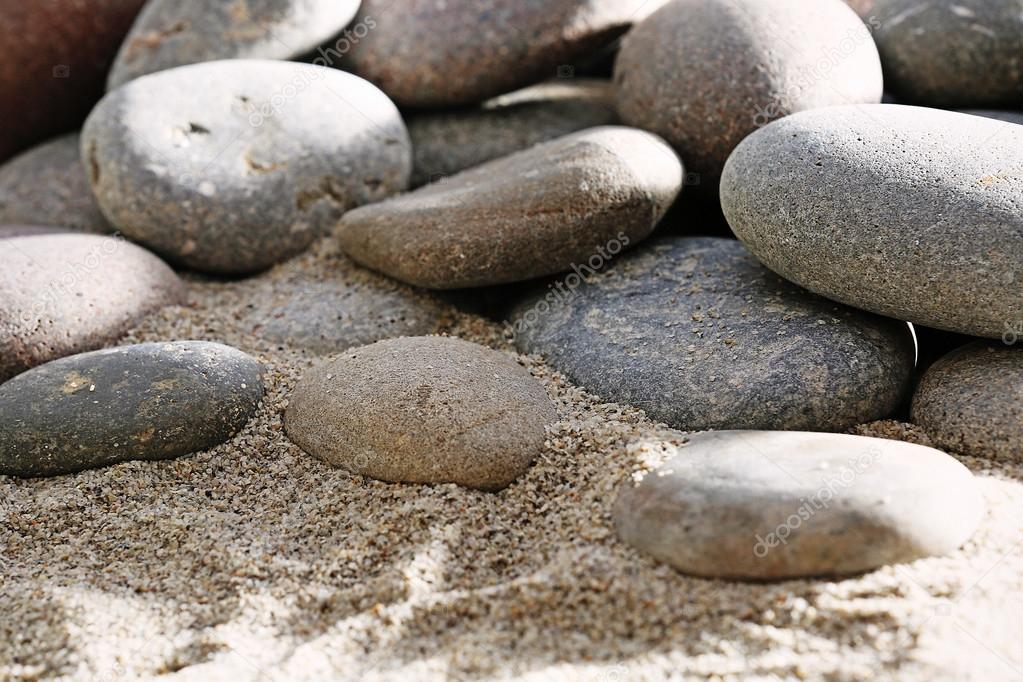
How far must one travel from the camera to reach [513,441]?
7.36 feet

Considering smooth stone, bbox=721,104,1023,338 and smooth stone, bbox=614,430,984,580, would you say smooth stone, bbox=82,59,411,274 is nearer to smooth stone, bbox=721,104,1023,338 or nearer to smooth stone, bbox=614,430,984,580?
smooth stone, bbox=721,104,1023,338

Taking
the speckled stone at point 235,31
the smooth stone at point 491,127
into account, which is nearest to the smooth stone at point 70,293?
the speckled stone at point 235,31

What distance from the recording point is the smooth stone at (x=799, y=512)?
1796mm

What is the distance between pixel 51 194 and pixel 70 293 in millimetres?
1080

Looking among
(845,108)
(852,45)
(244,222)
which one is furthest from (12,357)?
(852,45)

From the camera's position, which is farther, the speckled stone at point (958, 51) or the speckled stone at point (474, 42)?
the speckled stone at point (474, 42)

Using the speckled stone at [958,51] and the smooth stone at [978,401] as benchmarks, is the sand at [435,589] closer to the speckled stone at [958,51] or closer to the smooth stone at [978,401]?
the smooth stone at [978,401]

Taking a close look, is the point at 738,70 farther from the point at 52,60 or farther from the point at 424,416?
the point at 52,60

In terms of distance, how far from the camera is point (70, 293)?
286 centimetres

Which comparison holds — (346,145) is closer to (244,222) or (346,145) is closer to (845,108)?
(244,222)

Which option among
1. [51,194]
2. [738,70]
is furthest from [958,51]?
[51,194]

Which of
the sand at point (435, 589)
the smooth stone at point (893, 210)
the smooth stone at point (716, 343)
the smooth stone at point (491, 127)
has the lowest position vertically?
the sand at point (435, 589)

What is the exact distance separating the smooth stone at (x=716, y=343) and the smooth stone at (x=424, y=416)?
0.24 m

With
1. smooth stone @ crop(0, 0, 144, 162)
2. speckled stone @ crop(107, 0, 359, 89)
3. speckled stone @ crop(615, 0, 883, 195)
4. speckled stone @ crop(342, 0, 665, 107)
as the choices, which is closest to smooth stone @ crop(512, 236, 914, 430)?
speckled stone @ crop(615, 0, 883, 195)
